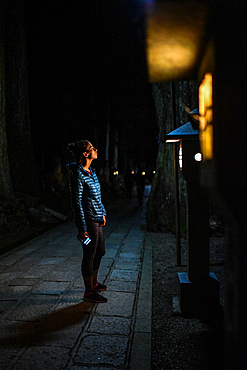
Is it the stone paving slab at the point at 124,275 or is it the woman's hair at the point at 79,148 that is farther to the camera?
the stone paving slab at the point at 124,275

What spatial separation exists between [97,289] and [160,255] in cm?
254

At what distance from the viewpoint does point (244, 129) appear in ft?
4.42

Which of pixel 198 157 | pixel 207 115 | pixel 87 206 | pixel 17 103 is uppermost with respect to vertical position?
pixel 17 103

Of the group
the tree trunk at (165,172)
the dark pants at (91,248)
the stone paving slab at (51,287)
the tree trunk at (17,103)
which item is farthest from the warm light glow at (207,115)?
the tree trunk at (17,103)

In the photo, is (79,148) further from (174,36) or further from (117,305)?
(174,36)

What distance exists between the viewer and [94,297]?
398 cm

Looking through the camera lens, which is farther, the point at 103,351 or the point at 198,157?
the point at 198,157

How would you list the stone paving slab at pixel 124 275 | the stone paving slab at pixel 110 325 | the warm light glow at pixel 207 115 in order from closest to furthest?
the warm light glow at pixel 207 115 → the stone paving slab at pixel 110 325 → the stone paving slab at pixel 124 275

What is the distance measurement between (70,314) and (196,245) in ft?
5.85

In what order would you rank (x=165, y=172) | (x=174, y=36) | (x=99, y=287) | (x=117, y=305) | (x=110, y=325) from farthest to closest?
(x=165, y=172)
(x=99, y=287)
(x=117, y=305)
(x=110, y=325)
(x=174, y=36)

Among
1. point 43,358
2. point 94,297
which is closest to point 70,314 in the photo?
point 94,297

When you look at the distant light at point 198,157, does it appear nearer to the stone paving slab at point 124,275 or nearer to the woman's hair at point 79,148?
the woman's hair at point 79,148

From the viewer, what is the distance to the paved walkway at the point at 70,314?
2.72 meters

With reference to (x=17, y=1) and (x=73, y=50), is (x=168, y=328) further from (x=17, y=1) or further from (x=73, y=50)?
(x=73, y=50)
